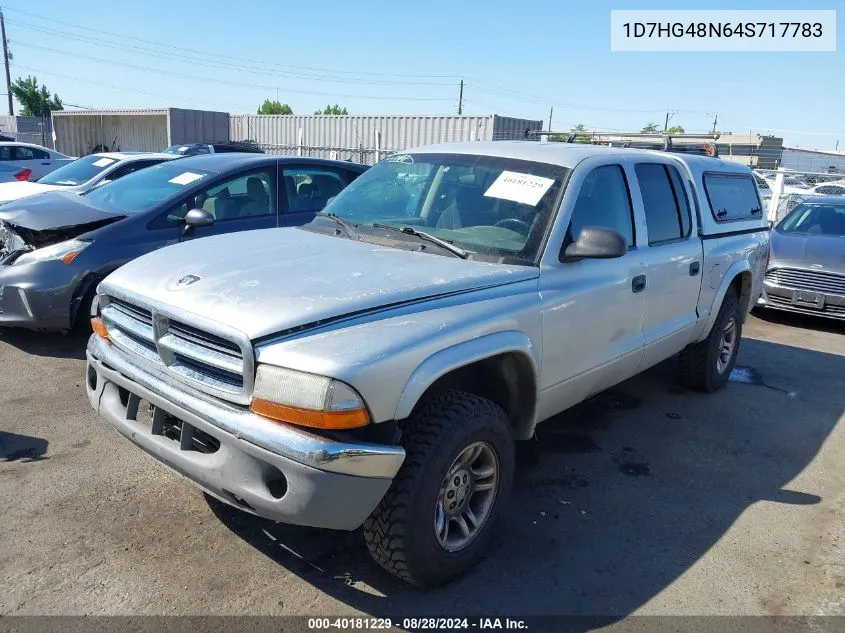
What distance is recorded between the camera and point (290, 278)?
285 cm

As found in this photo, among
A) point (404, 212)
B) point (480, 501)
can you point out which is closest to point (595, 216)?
point (404, 212)

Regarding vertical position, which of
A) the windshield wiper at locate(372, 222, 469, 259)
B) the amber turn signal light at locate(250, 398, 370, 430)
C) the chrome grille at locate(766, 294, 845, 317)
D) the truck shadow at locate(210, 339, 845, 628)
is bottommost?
the truck shadow at locate(210, 339, 845, 628)

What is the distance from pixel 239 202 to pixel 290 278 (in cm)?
356

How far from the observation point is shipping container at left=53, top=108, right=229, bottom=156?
1133 inches

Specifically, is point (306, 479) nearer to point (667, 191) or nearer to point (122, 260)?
point (667, 191)

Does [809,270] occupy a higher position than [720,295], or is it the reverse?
[720,295]

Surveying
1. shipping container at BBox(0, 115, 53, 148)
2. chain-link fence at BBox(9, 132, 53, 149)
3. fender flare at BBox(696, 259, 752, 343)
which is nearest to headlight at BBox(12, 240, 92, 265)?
fender flare at BBox(696, 259, 752, 343)

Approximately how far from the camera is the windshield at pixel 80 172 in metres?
9.11

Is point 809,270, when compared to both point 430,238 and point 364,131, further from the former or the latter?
point 364,131

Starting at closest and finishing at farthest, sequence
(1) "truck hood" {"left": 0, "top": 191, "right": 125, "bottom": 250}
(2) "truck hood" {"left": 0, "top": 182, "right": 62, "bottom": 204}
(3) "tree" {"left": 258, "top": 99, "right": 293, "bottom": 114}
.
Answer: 1. (1) "truck hood" {"left": 0, "top": 191, "right": 125, "bottom": 250}
2. (2) "truck hood" {"left": 0, "top": 182, "right": 62, "bottom": 204}
3. (3) "tree" {"left": 258, "top": 99, "right": 293, "bottom": 114}

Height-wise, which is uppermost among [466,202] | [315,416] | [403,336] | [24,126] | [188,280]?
[24,126]

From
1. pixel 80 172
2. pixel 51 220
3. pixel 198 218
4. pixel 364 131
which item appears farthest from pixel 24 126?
pixel 198 218

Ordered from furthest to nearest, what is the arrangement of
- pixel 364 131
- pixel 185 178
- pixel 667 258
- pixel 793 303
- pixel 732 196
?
1. pixel 364 131
2. pixel 793 303
3. pixel 185 178
4. pixel 732 196
5. pixel 667 258

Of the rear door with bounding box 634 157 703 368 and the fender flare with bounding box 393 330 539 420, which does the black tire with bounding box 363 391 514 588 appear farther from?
the rear door with bounding box 634 157 703 368
